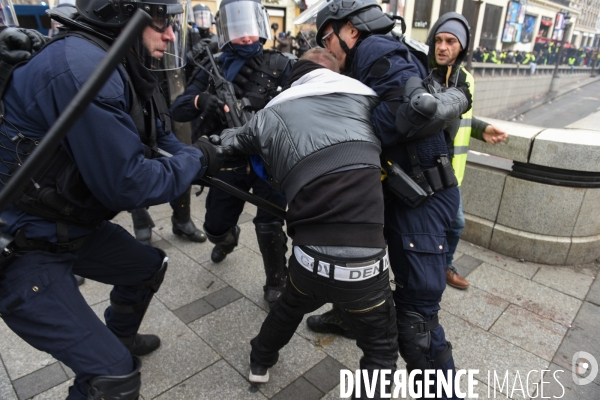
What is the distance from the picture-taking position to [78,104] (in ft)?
2.79

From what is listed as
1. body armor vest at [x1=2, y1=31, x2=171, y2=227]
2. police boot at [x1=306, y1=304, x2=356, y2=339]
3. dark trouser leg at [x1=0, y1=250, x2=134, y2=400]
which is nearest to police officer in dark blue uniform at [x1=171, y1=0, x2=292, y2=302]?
police boot at [x1=306, y1=304, x2=356, y2=339]

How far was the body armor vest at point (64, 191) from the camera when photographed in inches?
59.0

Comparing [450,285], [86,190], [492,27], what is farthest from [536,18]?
[86,190]

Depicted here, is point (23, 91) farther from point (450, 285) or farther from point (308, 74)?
point (450, 285)

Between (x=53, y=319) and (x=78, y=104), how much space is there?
1040 millimetres

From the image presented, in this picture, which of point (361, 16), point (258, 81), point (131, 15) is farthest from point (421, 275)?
point (258, 81)

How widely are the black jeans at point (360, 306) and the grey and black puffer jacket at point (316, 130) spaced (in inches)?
16.3

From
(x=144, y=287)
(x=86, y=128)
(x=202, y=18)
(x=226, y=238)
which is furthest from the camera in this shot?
(x=202, y=18)

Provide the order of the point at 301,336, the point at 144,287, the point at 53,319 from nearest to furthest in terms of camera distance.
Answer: the point at 53,319, the point at 144,287, the point at 301,336

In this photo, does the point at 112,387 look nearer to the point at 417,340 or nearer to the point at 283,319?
the point at 283,319

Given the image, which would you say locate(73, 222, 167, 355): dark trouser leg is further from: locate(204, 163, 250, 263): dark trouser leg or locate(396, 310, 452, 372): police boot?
locate(396, 310, 452, 372): police boot

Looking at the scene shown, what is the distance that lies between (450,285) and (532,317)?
0.61 meters

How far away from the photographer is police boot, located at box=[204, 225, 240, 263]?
3238 millimetres

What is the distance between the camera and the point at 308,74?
5.87 feet
